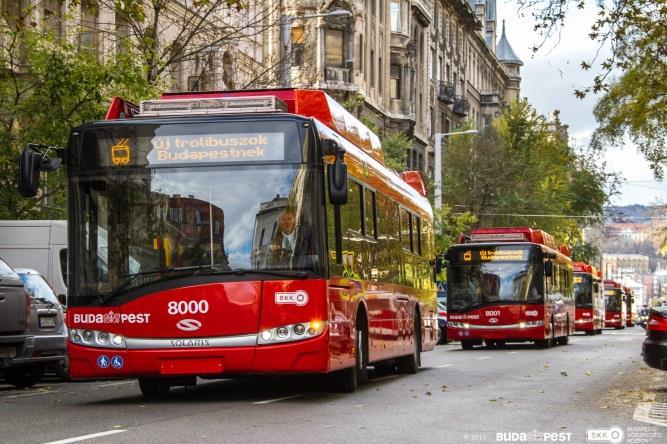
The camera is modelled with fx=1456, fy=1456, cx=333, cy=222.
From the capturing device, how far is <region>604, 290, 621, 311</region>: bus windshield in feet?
287

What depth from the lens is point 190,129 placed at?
50.4 ft

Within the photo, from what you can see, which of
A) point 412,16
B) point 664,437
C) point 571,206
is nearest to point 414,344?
point 664,437

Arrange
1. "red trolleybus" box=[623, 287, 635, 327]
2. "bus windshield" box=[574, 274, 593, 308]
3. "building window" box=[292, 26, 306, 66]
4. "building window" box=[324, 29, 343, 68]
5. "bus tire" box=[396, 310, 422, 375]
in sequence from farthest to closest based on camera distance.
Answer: "red trolleybus" box=[623, 287, 635, 327] → "bus windshield" box=[574, 274, 593, 308] → "building window" box=[324, 29, 343, 68] → "building window" box=[292, 26, 306, 66] → "bus tire" box=[396, 310, 422, 375]

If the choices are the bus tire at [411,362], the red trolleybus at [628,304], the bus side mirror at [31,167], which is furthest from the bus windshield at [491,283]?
the red trolleybus at [628,304]

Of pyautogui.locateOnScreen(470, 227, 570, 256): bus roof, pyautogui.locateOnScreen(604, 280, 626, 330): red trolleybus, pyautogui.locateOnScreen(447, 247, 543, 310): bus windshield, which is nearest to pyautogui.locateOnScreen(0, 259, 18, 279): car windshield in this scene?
pyautogui.locateOnScreen(447, 247, 543, 310): bus windshield

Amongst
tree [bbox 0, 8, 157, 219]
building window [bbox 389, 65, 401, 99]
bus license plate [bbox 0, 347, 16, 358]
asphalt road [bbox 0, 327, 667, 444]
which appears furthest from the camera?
building window [bbox 389, 65, 401, 99]

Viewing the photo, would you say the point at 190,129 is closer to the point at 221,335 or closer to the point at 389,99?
the point at 221,335

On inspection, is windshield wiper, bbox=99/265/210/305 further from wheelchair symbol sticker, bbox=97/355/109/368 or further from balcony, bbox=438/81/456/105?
balcony, bbox=438/81/456/105

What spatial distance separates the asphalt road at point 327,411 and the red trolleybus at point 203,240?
57cm

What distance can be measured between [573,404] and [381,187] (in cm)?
535

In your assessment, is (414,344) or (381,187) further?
(414,344)

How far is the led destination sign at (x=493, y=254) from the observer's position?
37.5 meters

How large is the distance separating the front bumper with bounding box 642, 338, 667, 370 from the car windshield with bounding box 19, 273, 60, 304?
26.4ft

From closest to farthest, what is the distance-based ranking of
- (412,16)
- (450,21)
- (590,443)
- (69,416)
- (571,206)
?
(590,443)
(69,416)
(412,16)
(571,206)
(450,21)
